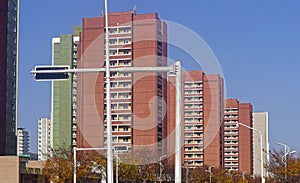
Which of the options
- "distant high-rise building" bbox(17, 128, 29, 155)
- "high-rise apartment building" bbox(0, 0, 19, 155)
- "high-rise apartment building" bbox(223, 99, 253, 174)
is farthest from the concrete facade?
"distant high-rise building" bbox(17, 128, 29, 155)

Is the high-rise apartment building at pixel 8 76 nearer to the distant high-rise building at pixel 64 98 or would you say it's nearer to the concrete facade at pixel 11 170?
the distant high-rise building at pixel 64 98

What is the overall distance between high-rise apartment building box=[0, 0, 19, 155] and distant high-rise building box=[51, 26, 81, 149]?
7092 mm

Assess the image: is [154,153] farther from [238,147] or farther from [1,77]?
[238,147]

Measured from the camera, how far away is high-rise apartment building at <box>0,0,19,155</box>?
6869cm

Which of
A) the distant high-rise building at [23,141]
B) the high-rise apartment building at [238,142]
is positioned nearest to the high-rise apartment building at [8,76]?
the high-rise apartment building at [238,142]

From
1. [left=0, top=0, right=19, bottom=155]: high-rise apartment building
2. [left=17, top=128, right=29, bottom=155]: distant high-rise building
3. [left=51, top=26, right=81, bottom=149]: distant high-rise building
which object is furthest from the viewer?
[left=17, top=128, right=29, bottom=155]: distant high-rise building

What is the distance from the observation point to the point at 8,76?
7444cm

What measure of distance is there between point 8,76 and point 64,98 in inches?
520

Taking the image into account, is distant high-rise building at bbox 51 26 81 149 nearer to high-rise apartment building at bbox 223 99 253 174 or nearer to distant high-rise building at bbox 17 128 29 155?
high-rise apartment building at bbox 223 99 253 174

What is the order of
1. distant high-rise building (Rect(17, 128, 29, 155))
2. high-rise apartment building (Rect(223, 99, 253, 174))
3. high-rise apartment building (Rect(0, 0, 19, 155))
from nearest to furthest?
high-rise apartment building (Rect(0, 0, 19, 155))
high-rise apartment building (Rect(223, 99, 253, 174))
distant high-rise building (Rect(17, 128, 29, 155))

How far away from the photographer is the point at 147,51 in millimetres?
65875

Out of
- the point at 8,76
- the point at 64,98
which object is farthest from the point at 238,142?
the point at 8,76

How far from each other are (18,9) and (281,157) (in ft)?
164

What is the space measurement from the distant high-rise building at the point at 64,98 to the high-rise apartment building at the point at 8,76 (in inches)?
279
